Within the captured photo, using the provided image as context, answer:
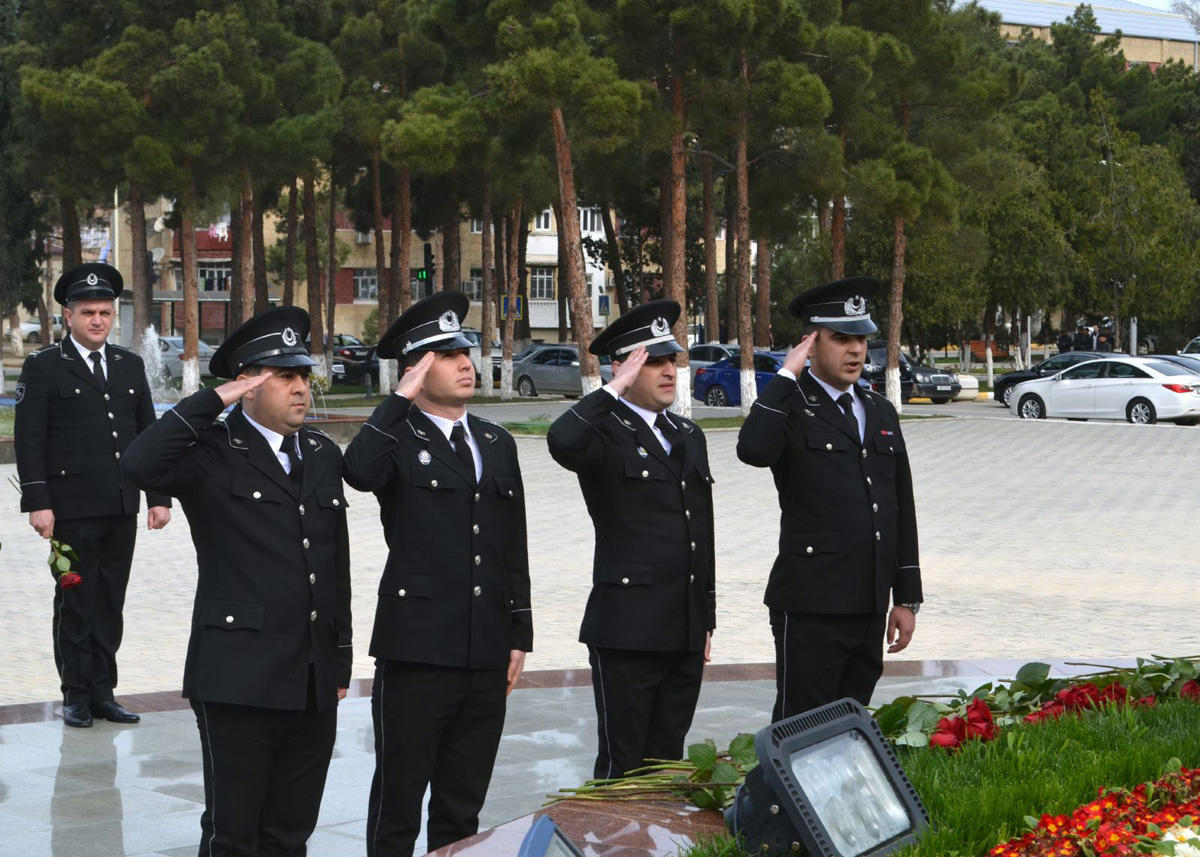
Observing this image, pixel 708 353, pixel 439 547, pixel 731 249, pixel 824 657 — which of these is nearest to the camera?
pixel 439 547

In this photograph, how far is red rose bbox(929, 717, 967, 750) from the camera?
14.2 feet

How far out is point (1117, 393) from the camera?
3350cm

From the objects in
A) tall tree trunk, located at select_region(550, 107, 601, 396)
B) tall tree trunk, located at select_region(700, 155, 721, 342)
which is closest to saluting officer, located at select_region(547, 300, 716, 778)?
tall tree trunk, located at select_region(550, 107, 601, 396)

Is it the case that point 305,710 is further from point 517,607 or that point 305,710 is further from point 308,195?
point 308,195

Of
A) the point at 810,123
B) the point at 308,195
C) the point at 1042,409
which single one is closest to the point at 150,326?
the point at 308,195

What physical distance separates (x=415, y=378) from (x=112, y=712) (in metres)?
3.45

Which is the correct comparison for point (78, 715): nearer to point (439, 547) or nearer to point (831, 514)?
point (439, 547)

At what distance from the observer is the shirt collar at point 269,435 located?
496cm

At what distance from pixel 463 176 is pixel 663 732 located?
39.1m

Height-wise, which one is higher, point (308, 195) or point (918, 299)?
point (308, 195)

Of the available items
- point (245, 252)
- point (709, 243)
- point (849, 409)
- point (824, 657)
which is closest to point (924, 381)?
point (709, 243)

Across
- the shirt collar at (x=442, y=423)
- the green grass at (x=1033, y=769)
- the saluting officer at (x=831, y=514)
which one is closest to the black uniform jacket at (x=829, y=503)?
the saluting officer at (x=831, y=514)

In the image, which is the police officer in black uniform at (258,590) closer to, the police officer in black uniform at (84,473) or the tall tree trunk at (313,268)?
the police officer in black uniform at (84,473)

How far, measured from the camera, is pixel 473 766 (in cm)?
520
